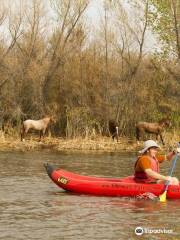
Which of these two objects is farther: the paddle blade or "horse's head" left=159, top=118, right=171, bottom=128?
"horse's head" left=159, top=118, right=171, bottom=128

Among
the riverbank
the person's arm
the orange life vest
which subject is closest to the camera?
the person's arm

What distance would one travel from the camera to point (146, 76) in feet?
100

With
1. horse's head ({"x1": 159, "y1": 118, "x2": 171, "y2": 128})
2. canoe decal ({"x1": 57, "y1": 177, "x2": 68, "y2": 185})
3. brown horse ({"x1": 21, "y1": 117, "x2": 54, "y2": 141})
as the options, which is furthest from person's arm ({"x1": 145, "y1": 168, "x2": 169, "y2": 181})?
brown horse ({"x1": 21, "y1": 117, "x2": 54, "y2": 141})

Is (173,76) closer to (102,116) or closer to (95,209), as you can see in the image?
(102,116)

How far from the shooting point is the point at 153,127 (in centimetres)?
2775

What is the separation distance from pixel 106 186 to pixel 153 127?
44.4 feet

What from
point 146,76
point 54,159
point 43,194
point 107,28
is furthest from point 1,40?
point 43,194

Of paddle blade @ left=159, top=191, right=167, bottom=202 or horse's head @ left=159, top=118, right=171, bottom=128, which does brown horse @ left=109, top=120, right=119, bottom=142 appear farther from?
paddle blade @ left=159, top=191, right=167, bottom=202

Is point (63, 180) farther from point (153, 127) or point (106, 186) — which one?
point (153, 127)

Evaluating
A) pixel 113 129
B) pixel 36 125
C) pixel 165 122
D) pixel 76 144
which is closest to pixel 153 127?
pixel 165 122

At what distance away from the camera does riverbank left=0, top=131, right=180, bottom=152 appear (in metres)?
26.3

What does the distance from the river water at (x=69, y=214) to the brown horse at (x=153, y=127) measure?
8.93 meters

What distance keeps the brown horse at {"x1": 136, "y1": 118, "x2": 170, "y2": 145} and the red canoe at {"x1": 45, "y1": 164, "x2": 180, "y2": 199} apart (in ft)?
42.4

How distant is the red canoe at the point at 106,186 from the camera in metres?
14.0
